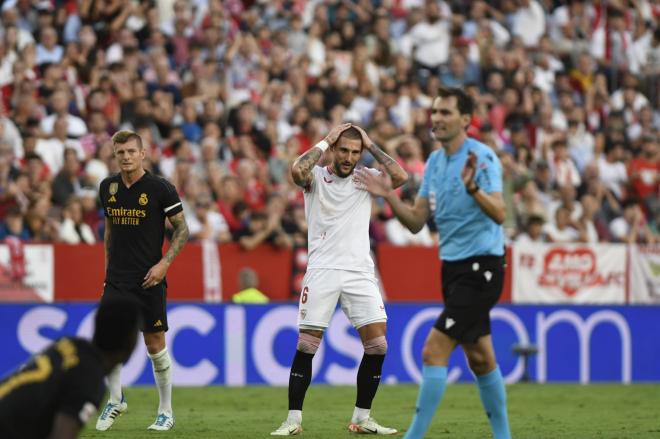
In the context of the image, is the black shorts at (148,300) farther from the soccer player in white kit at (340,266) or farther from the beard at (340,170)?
the beard at (340,170)

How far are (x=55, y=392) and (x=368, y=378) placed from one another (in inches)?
204

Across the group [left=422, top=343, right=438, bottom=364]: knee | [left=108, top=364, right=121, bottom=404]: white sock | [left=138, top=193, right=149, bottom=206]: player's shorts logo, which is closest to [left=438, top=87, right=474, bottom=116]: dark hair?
[left=422, top=343, right=438, bottom=364]: knee

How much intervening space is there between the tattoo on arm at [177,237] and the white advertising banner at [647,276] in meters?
10.8

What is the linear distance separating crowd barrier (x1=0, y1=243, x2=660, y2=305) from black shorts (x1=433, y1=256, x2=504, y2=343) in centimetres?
932

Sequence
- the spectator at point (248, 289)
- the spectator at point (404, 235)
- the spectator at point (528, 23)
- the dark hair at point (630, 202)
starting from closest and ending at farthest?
the spectator at point (248, 289), the spectator at point (404, 235), the dark hair at point (630, 202), the spectator at point (528, 23)

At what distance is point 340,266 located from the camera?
35.1 ft

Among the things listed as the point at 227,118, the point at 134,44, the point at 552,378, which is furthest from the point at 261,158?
the point at 552,378

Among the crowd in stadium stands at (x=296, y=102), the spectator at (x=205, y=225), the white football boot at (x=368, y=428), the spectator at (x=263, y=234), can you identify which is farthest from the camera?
the crowd in stadium stands at (x=296, y=102)

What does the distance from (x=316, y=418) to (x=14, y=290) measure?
6102mm

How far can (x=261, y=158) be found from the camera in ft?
67.1

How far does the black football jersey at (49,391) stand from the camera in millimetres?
5844

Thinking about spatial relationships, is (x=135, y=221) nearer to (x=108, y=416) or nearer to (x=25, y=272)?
(x=108, y=416)

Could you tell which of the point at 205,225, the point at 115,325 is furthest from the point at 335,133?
the point at 205,225

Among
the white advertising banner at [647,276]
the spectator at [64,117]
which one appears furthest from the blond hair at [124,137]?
the white advertising banner at [647,276]
